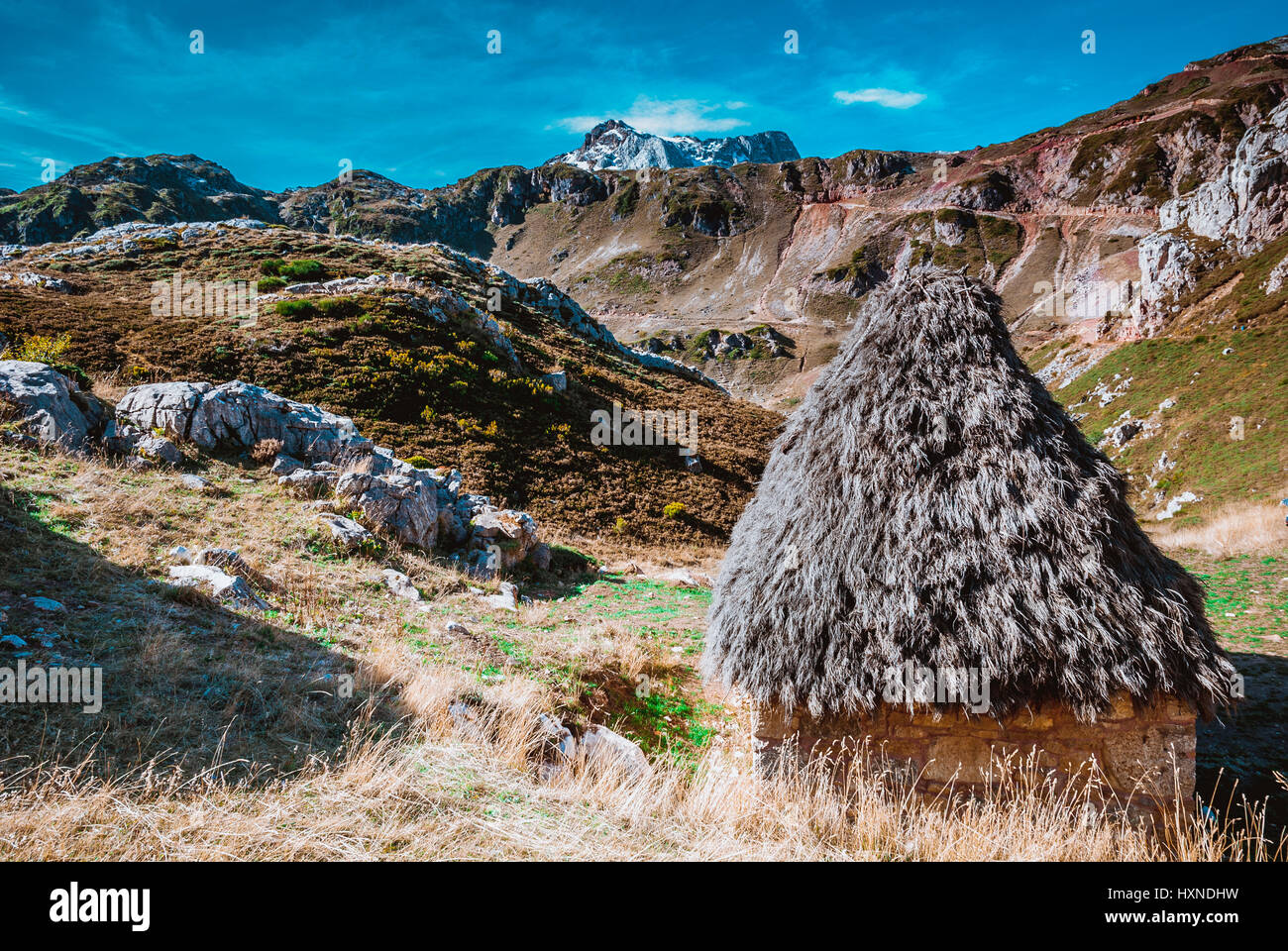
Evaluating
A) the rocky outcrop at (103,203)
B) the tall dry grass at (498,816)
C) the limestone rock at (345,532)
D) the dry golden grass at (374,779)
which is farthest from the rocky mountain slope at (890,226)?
the limestone rock at (345,532)

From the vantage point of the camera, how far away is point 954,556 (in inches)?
208

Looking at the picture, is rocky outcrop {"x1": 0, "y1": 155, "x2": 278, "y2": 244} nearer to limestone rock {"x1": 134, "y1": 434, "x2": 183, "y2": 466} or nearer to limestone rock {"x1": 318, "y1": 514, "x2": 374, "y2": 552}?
limestone rock {"x1": 134, "y1": 434, "x2": 183, "y2": 466}

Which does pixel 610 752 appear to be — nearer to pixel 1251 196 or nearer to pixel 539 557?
pixel 539 557

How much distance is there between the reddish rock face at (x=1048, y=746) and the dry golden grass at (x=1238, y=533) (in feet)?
40.7

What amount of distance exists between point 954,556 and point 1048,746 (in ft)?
6.34

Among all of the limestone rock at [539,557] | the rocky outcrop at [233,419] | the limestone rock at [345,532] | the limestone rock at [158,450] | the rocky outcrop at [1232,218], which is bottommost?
the limestone rock at [539,557]

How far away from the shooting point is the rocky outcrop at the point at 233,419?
1231 cm

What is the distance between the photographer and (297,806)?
3.60 m

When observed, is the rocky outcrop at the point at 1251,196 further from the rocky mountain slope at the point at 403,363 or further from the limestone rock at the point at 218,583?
the limestone rock at the point at 218,583

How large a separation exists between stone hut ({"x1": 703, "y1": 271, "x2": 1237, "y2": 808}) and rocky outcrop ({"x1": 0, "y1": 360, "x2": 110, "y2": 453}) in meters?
12.8

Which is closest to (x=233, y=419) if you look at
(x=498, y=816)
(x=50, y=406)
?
(x=50, y=406)

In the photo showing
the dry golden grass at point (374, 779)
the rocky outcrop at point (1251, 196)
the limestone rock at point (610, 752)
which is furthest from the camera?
the rocky outcrop at point (1251, 196)

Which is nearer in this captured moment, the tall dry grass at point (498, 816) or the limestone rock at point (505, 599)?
the tall dry grass at point (498, 816)

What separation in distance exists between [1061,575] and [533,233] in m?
174
